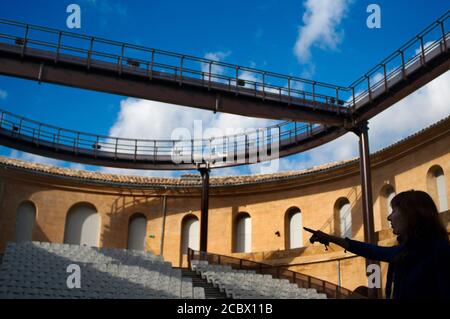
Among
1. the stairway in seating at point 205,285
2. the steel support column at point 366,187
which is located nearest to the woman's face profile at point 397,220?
the stairway in seating at point 205,285

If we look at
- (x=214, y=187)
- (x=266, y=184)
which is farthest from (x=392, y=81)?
(x=214, y=187)

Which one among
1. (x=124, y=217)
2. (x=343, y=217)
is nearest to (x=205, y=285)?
(x=343, y=217)

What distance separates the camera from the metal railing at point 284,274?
24.7 metres

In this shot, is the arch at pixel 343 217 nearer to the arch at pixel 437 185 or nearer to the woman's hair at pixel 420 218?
the arch at pixel 437 185

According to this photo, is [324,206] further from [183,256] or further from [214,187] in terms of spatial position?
[183,256]

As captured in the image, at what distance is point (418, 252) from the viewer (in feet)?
8.57

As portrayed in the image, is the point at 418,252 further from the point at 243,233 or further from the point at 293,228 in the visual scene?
the point at 243,233

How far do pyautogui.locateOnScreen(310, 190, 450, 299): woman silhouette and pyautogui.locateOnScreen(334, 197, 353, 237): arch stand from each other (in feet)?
100

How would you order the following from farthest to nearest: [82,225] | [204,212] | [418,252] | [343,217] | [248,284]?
1. [82,225]
2. [204,212]
3. [343,217]
4. [248,284]
5. [418,252]

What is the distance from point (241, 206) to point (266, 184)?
→ 7.92 ft

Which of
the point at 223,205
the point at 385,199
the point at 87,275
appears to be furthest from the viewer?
the point at 223,205

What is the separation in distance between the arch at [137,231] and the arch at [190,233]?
263 cm

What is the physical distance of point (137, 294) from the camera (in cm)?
2112

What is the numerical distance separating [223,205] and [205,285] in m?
12.0
